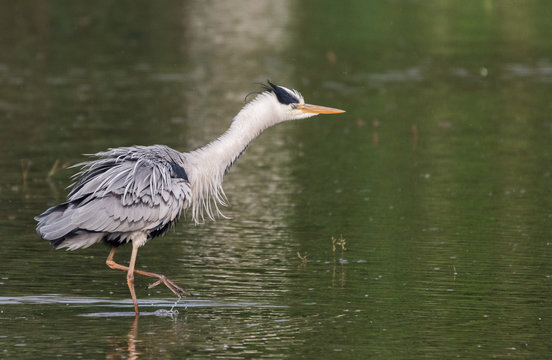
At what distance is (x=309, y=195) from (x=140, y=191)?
520 centimetres

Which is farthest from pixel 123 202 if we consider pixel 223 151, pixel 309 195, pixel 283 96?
pixel 309 195

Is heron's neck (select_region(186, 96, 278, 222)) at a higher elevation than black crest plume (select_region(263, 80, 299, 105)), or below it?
below

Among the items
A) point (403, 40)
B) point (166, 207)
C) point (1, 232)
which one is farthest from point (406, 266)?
point (403, 40)

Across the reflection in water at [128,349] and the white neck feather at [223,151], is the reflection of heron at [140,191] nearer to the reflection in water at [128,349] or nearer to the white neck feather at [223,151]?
the white neck feather at [223,151]

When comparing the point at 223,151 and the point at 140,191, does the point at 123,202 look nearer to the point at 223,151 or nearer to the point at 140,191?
the point at 140,191

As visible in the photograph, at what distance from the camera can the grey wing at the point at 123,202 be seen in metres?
10.5

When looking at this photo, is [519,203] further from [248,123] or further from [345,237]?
[248,123]

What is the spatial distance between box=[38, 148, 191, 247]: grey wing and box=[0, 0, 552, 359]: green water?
2.40 feet

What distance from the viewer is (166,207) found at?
10.7 m

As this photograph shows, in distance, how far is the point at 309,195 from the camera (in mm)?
15562

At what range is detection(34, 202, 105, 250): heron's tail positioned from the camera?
10398 mm

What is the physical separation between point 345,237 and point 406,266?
149 cm

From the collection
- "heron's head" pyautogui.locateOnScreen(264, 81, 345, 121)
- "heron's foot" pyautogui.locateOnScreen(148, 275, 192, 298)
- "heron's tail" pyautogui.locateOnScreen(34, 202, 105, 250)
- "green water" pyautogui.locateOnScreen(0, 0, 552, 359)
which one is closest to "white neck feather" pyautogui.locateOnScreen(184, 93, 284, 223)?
"heron's head" pyautogui.locateOnScreen(264, 81, 345, 121)

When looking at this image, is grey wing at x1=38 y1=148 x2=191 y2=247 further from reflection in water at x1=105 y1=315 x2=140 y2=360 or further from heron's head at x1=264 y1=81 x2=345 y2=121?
heron's head at x1=264 y1=81 x2=345 y2=121
